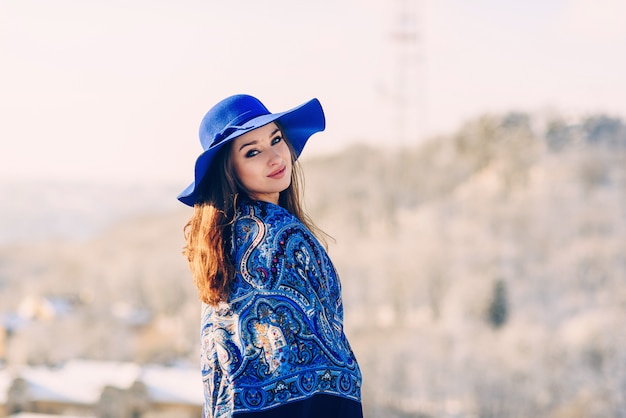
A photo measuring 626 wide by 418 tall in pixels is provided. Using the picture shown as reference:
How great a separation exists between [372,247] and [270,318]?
3293 cm

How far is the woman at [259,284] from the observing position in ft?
4.10

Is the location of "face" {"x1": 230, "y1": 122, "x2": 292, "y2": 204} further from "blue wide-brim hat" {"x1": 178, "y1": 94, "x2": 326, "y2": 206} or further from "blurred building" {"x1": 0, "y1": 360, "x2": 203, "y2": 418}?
"blurred building" {"x1": 0, "y1": 360, "x2": 203, "y2": 418}

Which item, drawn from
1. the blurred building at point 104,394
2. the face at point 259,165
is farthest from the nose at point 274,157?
the blurred building at point 104,394

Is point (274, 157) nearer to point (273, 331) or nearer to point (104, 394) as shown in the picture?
point (273, 331)

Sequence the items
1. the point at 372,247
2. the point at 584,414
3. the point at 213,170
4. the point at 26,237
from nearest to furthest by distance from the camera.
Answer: the point at 213,170 < the point at 584,414 < the point at 372,247 < the point at 26,237

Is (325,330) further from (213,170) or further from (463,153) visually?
(463,153)

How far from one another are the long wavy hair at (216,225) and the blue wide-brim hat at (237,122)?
0.02 m

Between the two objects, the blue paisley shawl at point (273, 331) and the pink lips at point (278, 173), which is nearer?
the blue paisley shawl at point (273, 331)

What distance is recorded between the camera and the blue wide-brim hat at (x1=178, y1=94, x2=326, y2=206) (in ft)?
4.35

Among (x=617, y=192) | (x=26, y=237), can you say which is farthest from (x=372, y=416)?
(x=26, y=237)

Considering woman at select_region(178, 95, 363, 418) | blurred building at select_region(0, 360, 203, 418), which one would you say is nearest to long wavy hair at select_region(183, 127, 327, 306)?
woman at select_region(178, 95, 363, 418)

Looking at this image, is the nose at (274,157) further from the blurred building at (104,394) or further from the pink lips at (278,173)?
the blurred building at (104,394)

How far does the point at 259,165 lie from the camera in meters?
1.36

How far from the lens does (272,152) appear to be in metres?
1.37
